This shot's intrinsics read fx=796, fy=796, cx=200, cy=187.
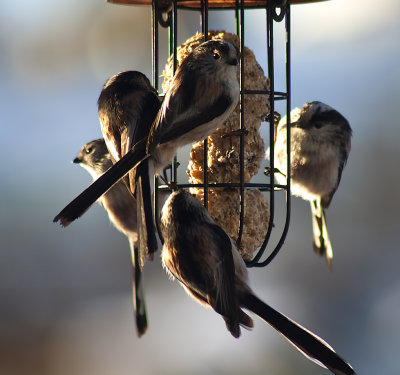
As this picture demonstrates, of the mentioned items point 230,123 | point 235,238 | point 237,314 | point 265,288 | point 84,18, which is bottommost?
point 265,288

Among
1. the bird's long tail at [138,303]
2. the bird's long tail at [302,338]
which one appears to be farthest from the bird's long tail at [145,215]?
the bird's long tail at [138,303]

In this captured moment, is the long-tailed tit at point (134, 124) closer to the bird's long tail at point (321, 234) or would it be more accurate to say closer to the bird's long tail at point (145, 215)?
the bird's long tail at point (145, 215)

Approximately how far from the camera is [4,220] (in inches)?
193

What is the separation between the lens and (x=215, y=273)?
7.77 feet

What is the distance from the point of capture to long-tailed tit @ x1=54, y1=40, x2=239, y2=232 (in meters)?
2.31

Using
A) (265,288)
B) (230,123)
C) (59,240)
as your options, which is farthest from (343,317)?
(230,123)

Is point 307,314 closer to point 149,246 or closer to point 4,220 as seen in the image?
point 4,220

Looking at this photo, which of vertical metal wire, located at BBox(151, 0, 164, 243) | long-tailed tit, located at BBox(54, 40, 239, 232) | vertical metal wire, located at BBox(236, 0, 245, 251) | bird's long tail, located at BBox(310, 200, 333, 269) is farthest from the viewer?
bird's long tail, located at BBox(310, 200, 333, 269)

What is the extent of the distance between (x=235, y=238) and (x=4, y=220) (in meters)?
2.55

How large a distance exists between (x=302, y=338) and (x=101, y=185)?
0.75m

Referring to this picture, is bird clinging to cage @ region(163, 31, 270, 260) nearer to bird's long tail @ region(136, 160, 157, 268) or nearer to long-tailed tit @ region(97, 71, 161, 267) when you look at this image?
long-tailed tit @ region(97, 71, 161, 267)

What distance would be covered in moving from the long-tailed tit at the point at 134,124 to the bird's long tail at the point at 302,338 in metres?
0.40

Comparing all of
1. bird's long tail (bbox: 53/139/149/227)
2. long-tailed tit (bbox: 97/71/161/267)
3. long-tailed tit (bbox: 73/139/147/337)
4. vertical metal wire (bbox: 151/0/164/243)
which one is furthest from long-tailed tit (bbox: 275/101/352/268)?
bird's long tail (bbox: 53/139/149/227)

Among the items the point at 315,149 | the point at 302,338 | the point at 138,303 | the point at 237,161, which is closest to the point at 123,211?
the point at 138,303
